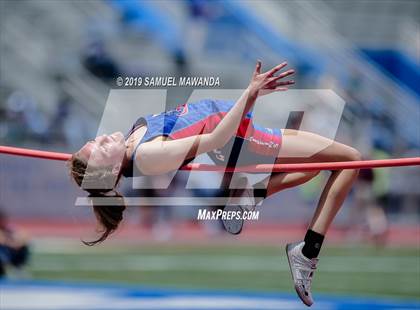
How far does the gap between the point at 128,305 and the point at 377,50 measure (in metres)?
9.80

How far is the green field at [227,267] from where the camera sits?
908cm

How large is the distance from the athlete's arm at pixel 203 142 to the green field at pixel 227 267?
3.91 meters

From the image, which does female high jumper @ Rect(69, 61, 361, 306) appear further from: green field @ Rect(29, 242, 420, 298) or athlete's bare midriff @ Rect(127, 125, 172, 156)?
green field @ Rect(29, 242, 420, 298)

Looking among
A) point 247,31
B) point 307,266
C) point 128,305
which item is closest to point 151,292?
point 128,305

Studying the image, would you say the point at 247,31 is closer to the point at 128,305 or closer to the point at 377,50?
the point at 377,50

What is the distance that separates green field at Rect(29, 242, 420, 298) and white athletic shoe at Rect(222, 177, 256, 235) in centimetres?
333

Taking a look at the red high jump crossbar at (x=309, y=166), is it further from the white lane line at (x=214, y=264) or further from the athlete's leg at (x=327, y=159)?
the white lane line at (x=214, y=264)

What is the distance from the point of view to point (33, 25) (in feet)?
48.9

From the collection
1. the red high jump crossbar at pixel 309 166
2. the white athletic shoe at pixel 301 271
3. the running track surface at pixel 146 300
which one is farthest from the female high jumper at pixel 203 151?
the running track surface at pixel 146 300

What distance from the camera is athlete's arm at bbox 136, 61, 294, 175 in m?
4.52

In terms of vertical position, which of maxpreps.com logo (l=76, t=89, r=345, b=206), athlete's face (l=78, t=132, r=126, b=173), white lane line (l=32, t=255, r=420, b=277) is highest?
athlete's face (l=78, t=132, r=126, b=173)

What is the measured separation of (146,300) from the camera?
7.41m

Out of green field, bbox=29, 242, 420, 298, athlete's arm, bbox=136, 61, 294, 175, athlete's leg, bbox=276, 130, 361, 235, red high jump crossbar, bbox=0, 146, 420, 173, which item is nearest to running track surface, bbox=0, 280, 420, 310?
green field, bbox=29, 242, 420, 298

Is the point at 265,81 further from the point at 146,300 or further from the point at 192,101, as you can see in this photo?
the point at 192,101
